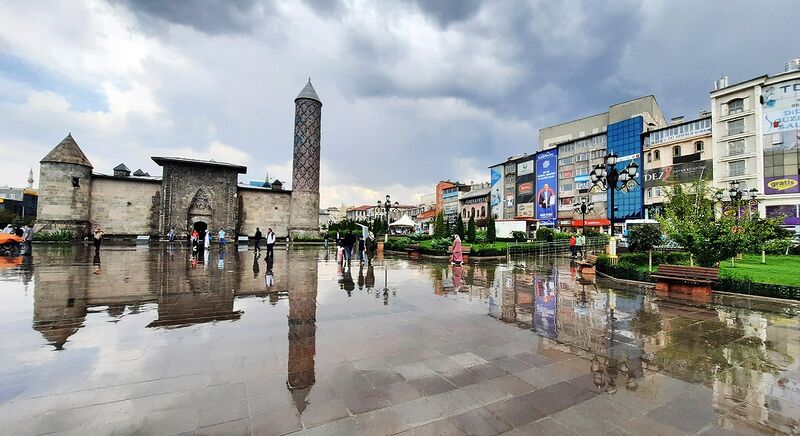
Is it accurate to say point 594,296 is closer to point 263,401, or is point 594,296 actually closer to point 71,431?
point 263,401

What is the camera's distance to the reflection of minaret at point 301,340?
3633 millimetres

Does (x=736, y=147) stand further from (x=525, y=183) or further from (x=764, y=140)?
(x=525, y=183)

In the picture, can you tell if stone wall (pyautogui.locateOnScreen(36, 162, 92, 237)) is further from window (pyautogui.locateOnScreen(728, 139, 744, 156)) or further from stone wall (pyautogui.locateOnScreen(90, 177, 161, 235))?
window (pyautogui.locateOnScreen(728, 139, 744, 156))

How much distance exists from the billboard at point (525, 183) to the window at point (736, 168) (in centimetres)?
2484

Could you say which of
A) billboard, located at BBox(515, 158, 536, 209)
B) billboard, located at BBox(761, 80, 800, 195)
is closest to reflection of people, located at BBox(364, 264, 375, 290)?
billboard, located at BBox(761, 80, 800, 195)

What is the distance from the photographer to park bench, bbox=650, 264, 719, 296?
30.0 ft

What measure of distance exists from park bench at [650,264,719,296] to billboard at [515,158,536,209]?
5087cm

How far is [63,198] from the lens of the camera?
2944 cm

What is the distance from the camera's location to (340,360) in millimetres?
4422

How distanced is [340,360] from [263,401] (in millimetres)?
1218

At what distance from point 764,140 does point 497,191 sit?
119 feet

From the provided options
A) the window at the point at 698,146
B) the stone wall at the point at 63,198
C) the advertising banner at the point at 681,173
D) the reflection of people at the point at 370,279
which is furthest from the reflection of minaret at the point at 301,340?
the window at the point at 698,146

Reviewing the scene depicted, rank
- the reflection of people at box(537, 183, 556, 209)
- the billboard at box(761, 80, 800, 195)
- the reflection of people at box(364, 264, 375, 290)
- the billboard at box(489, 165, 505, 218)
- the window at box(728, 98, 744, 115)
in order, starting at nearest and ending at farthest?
1. the reflection of people at box(364, 264, 375, 290)
2. the billboard at box(761, 80, 800, 195)
3. the window at box(728, 98, 744, 115)
4. the reflection of people at box(537, 183, 556, 209)
5. the billboard at box(489, 165, 505, 218)

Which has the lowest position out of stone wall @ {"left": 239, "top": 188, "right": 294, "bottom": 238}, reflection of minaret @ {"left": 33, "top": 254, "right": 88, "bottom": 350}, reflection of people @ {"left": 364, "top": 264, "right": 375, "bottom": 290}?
reflection of people @ {"left": 364, "top": 264, "right": 375, "bottom": 290}
